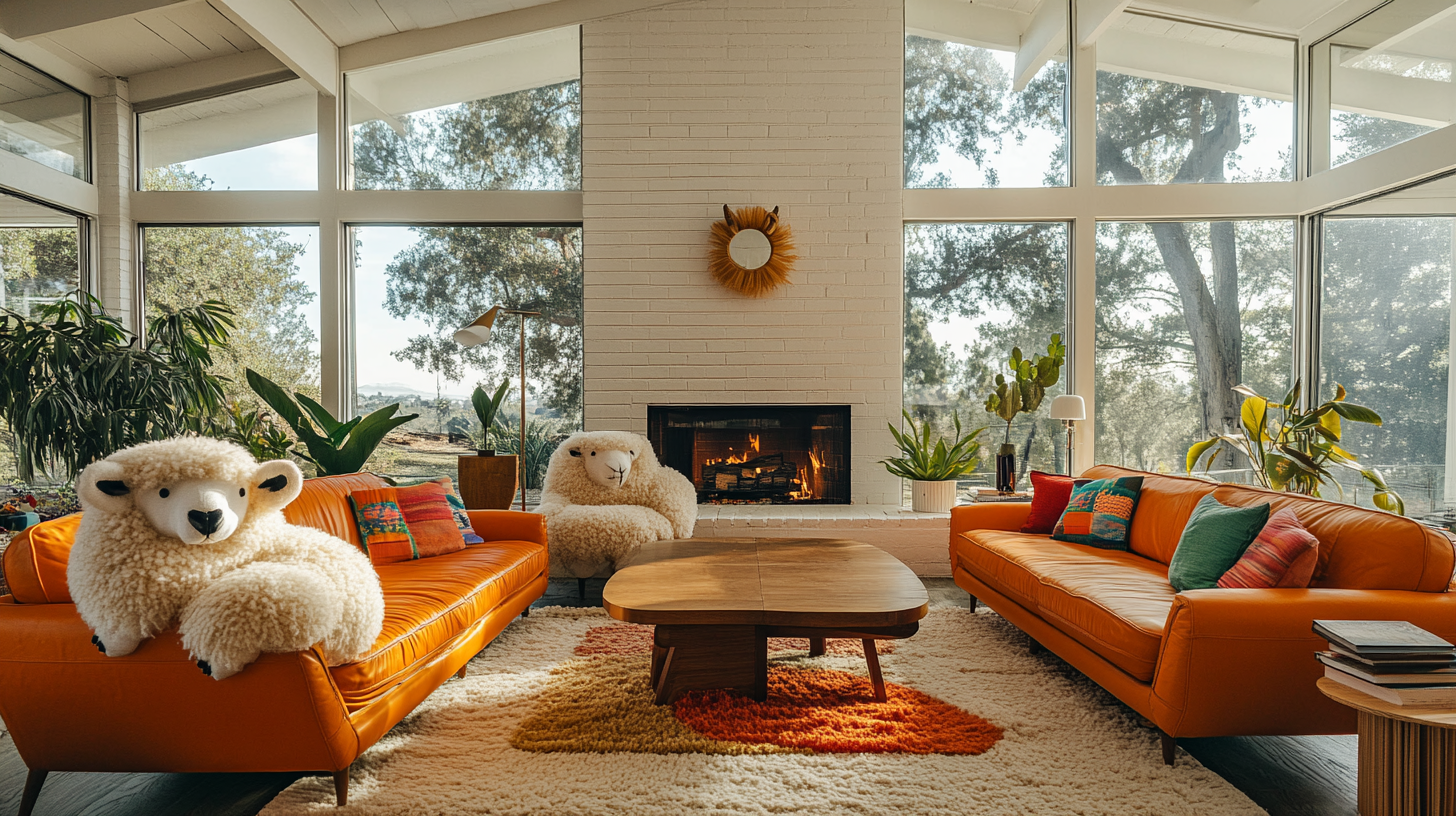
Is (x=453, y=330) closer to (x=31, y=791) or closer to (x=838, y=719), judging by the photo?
(x=31, y=791)

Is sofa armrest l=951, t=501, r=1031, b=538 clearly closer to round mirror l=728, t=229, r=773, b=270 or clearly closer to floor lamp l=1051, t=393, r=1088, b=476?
floor lamp l=1051, t=393, r=1088, b=476

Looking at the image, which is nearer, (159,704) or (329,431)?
(159,704)

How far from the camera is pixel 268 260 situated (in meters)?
5.08

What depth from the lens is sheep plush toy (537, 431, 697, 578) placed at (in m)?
3.78

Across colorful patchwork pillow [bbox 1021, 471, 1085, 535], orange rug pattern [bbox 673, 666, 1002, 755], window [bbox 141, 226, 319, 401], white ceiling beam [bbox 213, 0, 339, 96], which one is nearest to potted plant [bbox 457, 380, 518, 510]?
window [bbox 141, 226, 319, 401]

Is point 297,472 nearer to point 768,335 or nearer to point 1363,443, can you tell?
point 768,335

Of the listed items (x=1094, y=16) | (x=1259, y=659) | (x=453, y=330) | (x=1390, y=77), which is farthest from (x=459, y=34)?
(x=1390, y=77)

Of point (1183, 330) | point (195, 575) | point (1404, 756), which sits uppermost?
point (1183, 330)

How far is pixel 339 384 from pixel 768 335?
2.92m

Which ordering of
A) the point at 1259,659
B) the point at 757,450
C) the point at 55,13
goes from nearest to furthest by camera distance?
the point at 1259,659
the point at 55,13
the point at 757,450

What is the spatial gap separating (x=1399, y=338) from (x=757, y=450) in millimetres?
3699

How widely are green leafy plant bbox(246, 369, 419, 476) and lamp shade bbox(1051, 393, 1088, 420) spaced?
3.84 m

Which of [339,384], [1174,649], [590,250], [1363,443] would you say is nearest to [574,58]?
[590,250]

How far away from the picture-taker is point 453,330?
16.9ft
